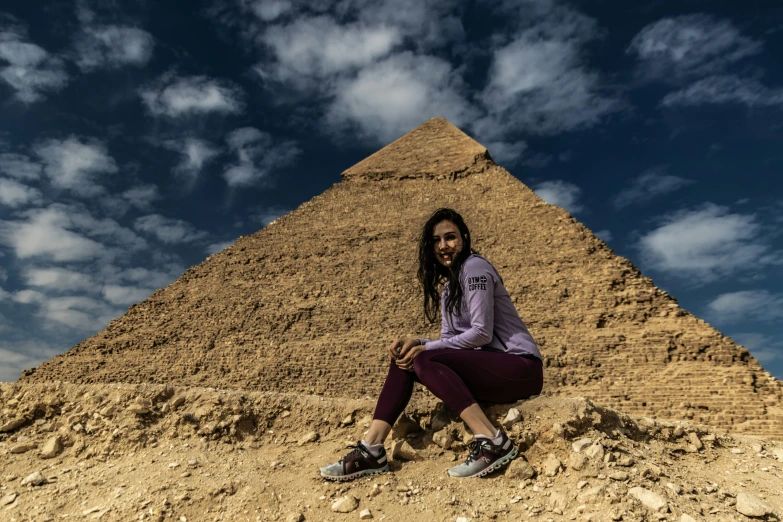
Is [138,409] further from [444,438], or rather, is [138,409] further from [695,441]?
[695,441]

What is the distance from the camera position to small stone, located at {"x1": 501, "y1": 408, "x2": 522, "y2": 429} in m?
2.31

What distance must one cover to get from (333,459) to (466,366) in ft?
2.57

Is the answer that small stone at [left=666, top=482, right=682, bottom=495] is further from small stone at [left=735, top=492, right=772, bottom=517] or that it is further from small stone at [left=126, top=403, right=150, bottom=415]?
small stone at [left=126, top=403, right=150, bottom=415]

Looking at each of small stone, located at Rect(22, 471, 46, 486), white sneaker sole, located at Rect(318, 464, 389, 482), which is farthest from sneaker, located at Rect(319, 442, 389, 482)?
small stone, located at Rect(22, 471, 46, 486)

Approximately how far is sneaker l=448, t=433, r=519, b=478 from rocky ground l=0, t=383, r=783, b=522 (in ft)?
0.13

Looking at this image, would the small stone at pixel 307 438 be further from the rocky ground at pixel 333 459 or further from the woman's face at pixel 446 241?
the woman's face at pixel 446 241

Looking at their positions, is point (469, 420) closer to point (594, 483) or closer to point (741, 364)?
point (594, 483)

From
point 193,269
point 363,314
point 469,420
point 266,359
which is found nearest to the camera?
point 469,420

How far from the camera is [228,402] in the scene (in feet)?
9.96

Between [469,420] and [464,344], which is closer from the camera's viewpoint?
[469,420]

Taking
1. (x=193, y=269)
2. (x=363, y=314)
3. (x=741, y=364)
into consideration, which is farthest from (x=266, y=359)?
(x=741, y=364)

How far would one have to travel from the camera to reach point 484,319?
2.45m

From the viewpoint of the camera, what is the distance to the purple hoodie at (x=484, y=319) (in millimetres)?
2459

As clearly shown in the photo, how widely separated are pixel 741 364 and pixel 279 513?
14898mm
